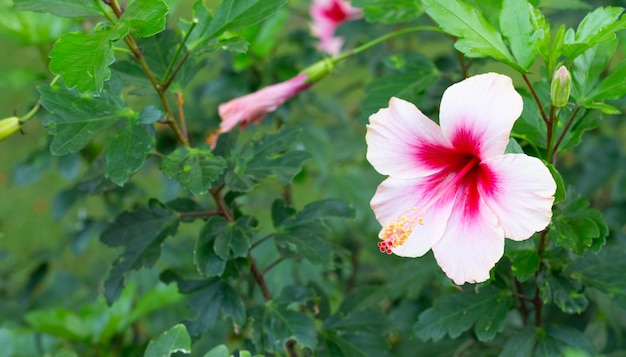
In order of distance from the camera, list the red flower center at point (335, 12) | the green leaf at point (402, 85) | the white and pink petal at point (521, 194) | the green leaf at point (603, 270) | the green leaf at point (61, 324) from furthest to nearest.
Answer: the red flower center at point (335, 12) < the green leaf at point (61, 324) < the green leaf at point (402, 85) < the green leaf at point (603, 270) < the white and pink petal at point (521, 194)

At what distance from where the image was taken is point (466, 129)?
78 centimetres

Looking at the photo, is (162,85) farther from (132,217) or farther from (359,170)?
(359,170)

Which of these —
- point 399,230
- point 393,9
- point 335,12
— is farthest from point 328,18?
point 399,230

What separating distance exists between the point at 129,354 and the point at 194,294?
367 millimetres

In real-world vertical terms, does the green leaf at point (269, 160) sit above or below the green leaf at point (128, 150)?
below

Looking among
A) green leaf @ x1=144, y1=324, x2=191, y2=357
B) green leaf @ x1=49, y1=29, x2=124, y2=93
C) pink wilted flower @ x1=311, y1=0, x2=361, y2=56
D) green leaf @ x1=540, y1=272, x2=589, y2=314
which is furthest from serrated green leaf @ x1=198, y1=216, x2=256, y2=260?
pink wilted flower @ x1=311, y1=0, x2=361, y2=56

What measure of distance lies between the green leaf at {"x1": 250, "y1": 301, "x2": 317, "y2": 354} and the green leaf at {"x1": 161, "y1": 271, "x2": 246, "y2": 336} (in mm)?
29

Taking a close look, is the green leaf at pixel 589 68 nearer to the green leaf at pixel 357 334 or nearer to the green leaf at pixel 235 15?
the green leaf at pixel 235 15

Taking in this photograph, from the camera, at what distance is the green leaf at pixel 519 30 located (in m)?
0.83

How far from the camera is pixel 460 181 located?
2.74 ft

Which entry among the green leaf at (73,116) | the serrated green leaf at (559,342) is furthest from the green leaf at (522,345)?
the green leaf at (73,116)

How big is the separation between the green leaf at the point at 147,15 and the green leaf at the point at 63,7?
0.32 feet

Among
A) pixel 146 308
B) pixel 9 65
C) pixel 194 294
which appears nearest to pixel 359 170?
pixel 146 308

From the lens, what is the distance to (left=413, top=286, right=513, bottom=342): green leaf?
0.97 m
